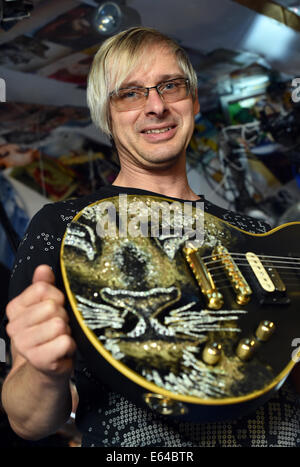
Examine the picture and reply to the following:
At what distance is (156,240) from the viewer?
1.01m

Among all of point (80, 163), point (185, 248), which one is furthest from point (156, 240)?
point (80, 163)

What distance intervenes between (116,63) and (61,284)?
0.82 m

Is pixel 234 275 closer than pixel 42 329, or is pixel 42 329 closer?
pixel 42 329

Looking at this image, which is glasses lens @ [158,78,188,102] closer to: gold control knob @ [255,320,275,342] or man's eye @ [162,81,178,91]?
man's eye @ [162,81,178,91]

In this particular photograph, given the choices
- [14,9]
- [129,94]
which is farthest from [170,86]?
[14,9]

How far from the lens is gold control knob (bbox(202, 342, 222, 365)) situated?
816mm

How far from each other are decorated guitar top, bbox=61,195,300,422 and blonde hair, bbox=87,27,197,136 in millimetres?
540

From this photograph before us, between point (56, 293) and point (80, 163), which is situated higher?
point (56, 293)

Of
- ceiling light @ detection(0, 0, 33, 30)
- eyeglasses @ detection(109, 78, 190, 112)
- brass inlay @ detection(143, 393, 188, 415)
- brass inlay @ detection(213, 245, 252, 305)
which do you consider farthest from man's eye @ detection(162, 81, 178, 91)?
ceiling light @ detection(0, 0, 33, 30)

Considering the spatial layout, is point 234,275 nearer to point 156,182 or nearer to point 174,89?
point 156,182

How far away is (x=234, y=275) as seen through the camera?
1.00 metres
